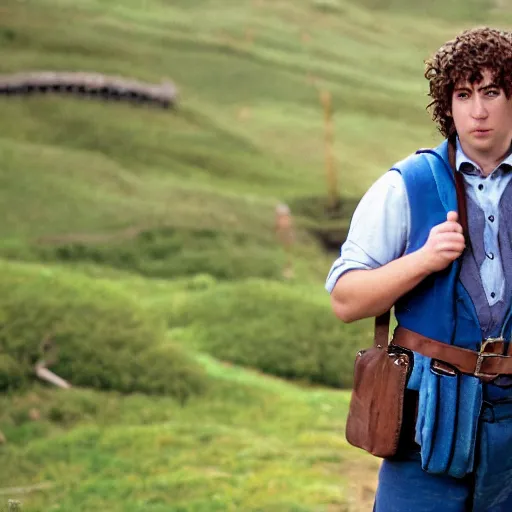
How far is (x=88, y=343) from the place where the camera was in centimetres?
1061

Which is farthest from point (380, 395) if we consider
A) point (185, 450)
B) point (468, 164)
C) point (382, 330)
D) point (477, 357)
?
point (185, 450)

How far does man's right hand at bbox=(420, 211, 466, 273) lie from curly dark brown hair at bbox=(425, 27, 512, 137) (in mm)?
516

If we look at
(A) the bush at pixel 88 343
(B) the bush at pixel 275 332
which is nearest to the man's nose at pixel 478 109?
(A) the bush at pixel 88 343

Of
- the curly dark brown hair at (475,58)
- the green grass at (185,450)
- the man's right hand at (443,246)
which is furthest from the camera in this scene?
the green grass at (185,450)

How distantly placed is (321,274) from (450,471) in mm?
13888

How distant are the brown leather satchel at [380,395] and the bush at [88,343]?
6.83 m

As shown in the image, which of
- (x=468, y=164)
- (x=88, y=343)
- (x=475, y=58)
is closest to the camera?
(x=475, y=58)

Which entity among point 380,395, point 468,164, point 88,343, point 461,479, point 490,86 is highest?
point 490,86

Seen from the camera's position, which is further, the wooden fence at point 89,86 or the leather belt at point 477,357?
the wooden fence at point 89,86

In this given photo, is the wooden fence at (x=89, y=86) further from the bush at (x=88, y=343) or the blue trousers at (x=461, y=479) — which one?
the blue trousers at (x=461, y=479)

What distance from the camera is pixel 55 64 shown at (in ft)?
80.2

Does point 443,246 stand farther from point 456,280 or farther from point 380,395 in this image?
point 380,395

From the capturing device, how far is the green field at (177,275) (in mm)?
7781

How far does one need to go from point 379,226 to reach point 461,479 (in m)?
0.92
